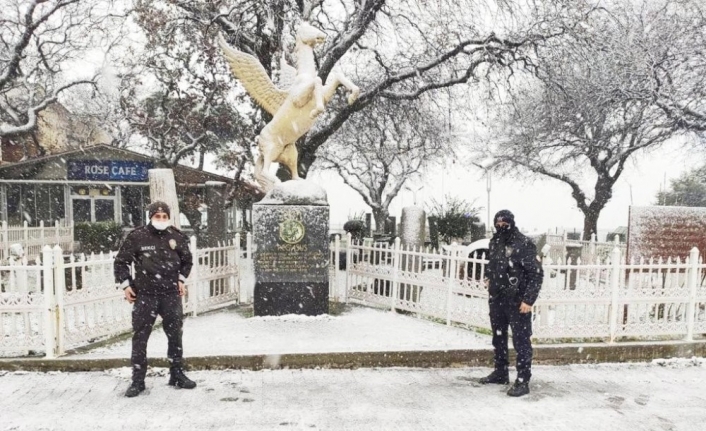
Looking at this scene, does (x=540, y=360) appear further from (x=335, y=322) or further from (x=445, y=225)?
(x=445, y=225)

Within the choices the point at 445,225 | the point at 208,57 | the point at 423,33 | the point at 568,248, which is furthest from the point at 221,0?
the point at 568,248

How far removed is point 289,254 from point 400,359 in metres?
2.39

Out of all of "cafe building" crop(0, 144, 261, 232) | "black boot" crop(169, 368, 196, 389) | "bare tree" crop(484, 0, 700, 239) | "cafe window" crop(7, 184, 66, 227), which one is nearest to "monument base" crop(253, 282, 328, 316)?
"black boot" crop(169, 368, 196, 389)

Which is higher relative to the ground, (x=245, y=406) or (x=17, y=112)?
(x=17, y=112)

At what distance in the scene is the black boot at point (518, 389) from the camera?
15.5 ft

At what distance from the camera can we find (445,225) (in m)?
16.5

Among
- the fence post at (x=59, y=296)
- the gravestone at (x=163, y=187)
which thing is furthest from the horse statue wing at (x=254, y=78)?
the fence post at (x=59, y=296)

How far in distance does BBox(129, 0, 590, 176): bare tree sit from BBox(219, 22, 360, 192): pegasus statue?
15.8 ft

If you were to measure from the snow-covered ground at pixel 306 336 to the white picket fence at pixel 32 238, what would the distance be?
9044mm

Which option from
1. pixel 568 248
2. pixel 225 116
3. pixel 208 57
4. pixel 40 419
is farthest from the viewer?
pixel 225 116

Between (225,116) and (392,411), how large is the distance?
16155 millimetres

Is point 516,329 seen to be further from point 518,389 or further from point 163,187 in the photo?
point 163,187

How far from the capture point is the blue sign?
1973cm

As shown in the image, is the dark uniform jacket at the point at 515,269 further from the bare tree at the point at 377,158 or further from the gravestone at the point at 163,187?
the bare tree at the point at 377,158
